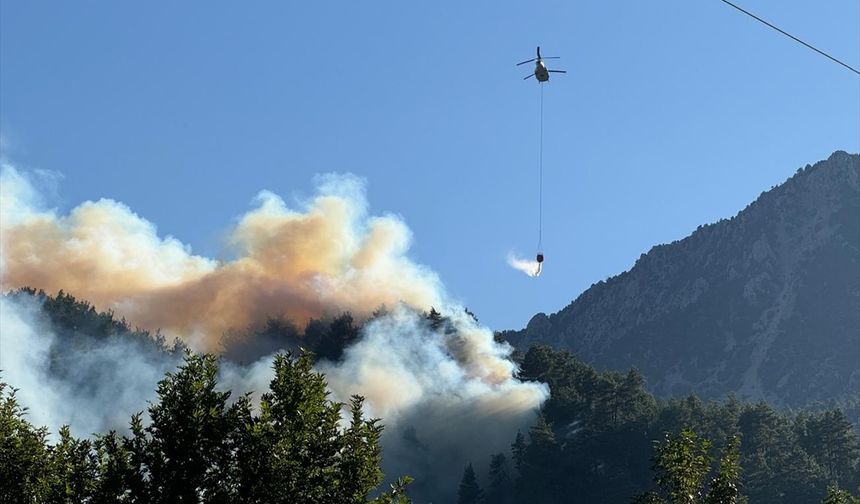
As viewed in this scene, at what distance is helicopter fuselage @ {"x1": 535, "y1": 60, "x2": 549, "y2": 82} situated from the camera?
54562mm

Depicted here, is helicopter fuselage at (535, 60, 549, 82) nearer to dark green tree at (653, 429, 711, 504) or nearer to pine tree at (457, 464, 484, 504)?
dark green tree at (653, 429, 711, 504)

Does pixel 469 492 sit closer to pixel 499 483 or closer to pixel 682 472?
pixel 499 483

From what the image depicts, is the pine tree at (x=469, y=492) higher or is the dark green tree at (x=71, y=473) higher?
the pine tree at (x=469, y=492)

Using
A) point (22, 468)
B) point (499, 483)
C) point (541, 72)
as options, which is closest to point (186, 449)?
point (22, 468)

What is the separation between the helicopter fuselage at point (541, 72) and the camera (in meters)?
54.6

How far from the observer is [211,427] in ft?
116

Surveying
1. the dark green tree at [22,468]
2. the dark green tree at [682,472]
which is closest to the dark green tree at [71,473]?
the dark green tree at [22,468]

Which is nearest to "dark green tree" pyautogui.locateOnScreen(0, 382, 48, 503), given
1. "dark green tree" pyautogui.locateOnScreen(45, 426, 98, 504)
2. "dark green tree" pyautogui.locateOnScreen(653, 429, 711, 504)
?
"dark green tree" pyautogui.locateOnScreen(45, 426, 98, 504)

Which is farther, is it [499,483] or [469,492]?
[499,483]

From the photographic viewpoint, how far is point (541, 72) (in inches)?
A: 2151

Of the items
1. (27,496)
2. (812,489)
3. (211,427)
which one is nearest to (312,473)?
(211,427)

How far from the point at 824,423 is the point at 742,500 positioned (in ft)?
181

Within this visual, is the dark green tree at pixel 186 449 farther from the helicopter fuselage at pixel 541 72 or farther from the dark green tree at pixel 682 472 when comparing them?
the helicopter fuselage at pixel 541 72

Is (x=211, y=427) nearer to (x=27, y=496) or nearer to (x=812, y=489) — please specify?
(x=27, y=496)
